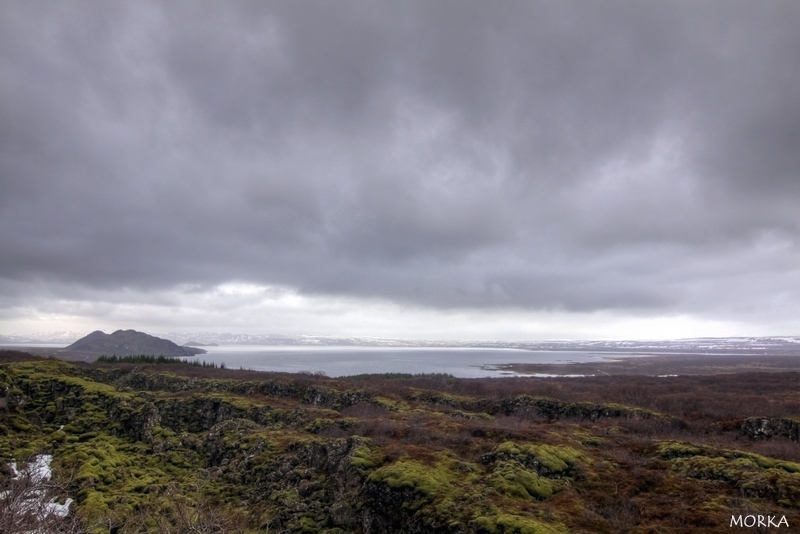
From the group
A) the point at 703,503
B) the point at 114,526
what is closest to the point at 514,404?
the point at 703,503

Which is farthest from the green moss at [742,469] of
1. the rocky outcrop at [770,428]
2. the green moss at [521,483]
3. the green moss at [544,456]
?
the rocky outcrop at [770,428]

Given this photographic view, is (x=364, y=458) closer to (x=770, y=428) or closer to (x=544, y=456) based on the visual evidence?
(x=544, y=456)

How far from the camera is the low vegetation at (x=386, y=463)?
531 inches

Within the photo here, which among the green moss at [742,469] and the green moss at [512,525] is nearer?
→ the green moss at [512,525]

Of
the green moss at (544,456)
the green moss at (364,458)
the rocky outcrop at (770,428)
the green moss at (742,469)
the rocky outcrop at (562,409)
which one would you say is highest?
the green moss at (742,469)

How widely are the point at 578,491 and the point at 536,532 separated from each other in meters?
4.80

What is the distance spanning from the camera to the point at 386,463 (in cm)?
1883

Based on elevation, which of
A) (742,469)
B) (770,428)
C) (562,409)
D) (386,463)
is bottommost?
(562,409)

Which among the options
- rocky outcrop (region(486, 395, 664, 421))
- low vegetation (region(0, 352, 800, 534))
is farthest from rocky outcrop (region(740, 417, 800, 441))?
rocky outcrop (region(486, 395, 664, 421))

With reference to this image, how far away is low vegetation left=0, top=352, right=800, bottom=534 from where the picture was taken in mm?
13500

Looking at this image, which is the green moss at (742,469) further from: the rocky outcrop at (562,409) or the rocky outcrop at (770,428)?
the rocky outcrop at (562,409)

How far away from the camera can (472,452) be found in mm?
20234

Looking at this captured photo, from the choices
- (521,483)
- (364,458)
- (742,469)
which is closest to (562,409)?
(742,469)

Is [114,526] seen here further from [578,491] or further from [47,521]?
[578,491]
